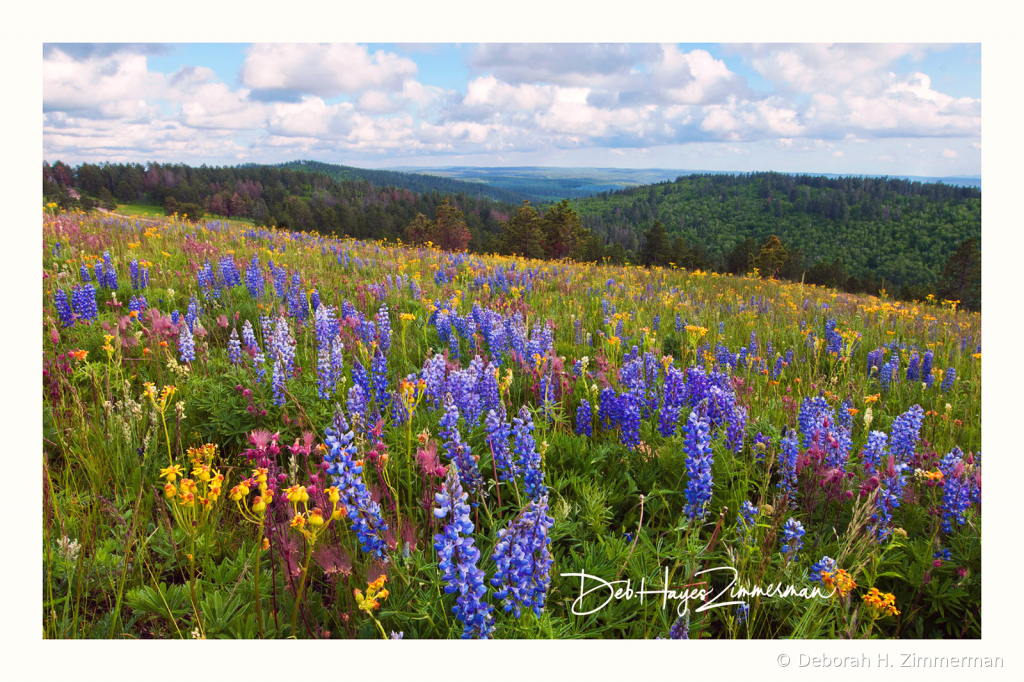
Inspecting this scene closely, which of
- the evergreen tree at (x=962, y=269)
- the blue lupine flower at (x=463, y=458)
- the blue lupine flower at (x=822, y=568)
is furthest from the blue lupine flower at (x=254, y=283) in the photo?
the evergreen tree at (x=962, y=269)

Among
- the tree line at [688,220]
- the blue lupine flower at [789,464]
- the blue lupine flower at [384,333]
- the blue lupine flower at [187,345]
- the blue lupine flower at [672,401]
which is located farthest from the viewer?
the tree line at [688,220]

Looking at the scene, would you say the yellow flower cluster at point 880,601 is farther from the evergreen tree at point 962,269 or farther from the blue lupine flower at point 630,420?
the evergreen tree at point 962,269

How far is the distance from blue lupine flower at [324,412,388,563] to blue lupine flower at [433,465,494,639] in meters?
0.38

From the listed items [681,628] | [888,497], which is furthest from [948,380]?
[681,628]

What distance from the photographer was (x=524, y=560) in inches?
61.4

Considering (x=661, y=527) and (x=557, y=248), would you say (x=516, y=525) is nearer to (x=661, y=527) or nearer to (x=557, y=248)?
(x=661, y=527)

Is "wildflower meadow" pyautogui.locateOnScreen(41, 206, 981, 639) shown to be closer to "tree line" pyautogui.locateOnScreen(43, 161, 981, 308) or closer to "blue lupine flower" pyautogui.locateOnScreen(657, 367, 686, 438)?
"blue lupine flower" pyautogui.locateOnScreen(657, 367, 686, 438)

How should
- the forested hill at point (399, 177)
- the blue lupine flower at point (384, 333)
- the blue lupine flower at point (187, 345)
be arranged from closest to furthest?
the blue lupine flower at point (187, 345) < the blue lupine flower at point (384, 333) < the forested hill at point (399, 177)

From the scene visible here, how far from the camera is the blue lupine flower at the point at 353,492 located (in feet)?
5.61

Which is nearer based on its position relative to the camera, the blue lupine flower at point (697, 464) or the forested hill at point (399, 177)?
the blue lupine flower at point (697, 464)

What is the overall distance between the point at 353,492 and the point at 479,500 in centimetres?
73

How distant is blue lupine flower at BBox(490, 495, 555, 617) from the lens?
1.57 metres

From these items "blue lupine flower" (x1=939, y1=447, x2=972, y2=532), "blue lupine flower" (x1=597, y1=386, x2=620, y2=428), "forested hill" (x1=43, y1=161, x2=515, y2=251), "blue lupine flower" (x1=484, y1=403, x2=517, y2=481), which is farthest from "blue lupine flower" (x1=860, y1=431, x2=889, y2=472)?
"forested hill" (x1=43, y1=161, x2=515, y2=251)

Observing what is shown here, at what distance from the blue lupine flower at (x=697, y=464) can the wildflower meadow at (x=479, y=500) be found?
17mm
